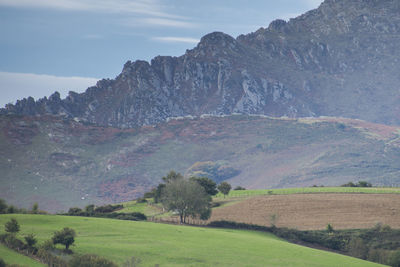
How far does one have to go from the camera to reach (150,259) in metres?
77.6

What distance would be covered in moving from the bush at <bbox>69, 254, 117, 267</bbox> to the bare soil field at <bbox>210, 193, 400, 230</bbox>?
64825 millimetres

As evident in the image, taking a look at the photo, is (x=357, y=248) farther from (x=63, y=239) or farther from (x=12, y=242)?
(x=12, y=242)

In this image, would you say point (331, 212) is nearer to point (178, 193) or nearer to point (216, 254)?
point (178, 193)

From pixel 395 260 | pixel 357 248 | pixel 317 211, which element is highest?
pixel 317 211

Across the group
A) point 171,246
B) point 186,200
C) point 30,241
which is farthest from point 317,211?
point 30,241

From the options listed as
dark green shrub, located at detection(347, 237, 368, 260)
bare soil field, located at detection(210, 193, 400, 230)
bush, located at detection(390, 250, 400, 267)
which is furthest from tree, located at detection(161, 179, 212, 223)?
bush, located at detection(390, 250, 400, 267)

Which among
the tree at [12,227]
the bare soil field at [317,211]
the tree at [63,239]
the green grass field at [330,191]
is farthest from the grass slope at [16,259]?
the green grass field at [330,191]

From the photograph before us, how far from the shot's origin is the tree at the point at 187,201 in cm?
12900

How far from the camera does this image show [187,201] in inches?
5103

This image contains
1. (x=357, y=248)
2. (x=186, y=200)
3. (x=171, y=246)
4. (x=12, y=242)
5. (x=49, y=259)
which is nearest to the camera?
(x=49, y=259)

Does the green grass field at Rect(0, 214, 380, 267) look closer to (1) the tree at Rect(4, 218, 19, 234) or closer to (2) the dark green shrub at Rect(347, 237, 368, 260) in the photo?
(1) the tree at Rect(4, 218, 19, 234)

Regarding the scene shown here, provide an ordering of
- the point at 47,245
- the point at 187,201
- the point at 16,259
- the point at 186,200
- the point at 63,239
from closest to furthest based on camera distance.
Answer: the point at 16,259, the point at 47,245, the point at 63,239, the point at 187,201, the point at 186,200

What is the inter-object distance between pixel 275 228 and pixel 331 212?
23.9 meters

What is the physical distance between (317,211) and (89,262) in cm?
8339
